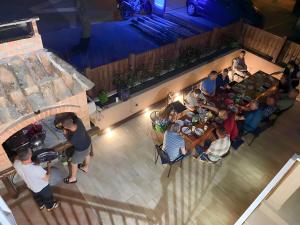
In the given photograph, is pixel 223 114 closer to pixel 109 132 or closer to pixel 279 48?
pixel 109 132

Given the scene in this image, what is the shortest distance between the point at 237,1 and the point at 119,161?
12032mm

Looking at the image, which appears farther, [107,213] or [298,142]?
[298,142]

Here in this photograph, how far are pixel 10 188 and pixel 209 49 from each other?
30.8 ft

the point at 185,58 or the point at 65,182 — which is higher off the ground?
the point at 185,58

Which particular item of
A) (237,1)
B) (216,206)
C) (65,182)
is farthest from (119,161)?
(237,1)

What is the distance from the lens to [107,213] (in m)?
6.38

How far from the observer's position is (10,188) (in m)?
6.29

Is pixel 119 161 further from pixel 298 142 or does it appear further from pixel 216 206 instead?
pixel 298 142

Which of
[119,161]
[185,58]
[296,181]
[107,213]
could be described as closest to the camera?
[296,181]

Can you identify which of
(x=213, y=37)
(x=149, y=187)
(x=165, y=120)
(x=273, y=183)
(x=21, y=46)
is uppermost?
(x=21, y=46)

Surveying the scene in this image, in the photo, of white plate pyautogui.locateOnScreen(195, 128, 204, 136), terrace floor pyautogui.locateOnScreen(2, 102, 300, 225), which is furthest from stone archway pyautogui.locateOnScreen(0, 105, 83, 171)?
white plate pyautogui.locateOnScreen(195, 128, 204, 136)

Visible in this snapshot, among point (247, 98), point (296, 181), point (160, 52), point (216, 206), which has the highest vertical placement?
point (296, 181)

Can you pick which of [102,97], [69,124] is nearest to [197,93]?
[102,97]

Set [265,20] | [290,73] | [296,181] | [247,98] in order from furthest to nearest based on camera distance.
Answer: [265,20]
[290,73]
[247,98]
[296,181]
